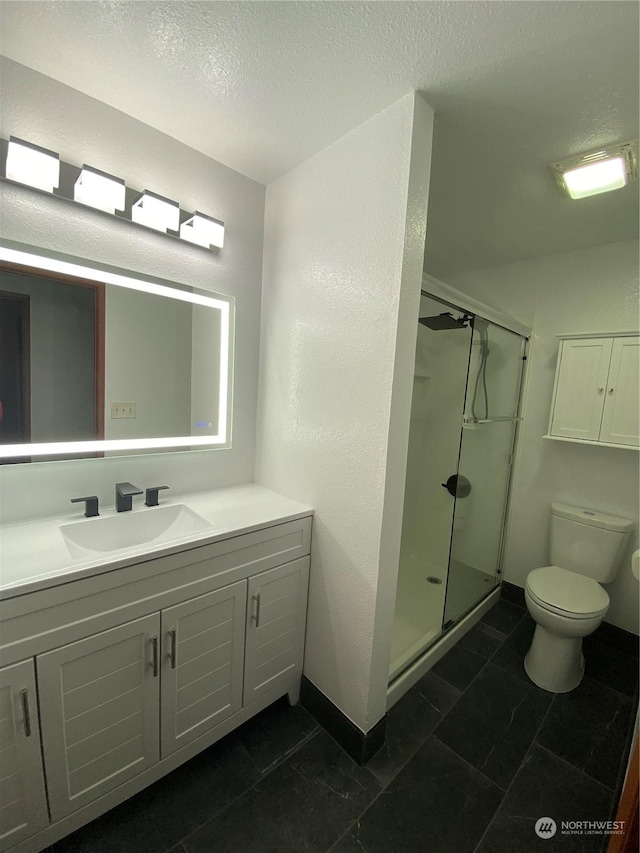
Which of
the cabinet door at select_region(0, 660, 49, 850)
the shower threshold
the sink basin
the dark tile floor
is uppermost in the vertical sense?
the sink basin

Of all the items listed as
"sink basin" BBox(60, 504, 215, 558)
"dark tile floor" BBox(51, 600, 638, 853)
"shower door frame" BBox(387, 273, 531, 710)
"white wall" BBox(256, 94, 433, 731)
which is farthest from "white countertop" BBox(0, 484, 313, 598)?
"shower door frame" BBox(387, 273, 531, 710)

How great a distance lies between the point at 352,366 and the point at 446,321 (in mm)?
977

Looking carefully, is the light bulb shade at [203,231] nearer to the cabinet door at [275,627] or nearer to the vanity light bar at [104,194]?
the vanity light bar at [104,194]

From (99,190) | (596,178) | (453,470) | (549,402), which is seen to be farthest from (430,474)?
(99,190)

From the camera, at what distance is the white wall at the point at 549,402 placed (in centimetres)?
205

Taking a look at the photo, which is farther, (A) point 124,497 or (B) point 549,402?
(B) point 549,402

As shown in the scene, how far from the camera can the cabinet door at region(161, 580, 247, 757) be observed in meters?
1.18

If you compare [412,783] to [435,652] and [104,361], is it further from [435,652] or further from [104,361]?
[104,361]

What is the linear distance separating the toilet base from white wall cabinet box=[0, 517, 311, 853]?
1.35m

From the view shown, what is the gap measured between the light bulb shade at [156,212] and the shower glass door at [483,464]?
61.1 inches

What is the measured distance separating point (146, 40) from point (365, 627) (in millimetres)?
2070

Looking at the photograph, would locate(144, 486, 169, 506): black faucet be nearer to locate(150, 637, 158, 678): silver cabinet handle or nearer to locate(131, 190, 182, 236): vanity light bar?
locate(150, 637, 158, 678): silver cabinet handle

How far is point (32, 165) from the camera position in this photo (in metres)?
1.14

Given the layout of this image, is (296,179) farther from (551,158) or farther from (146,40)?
(551,158)
